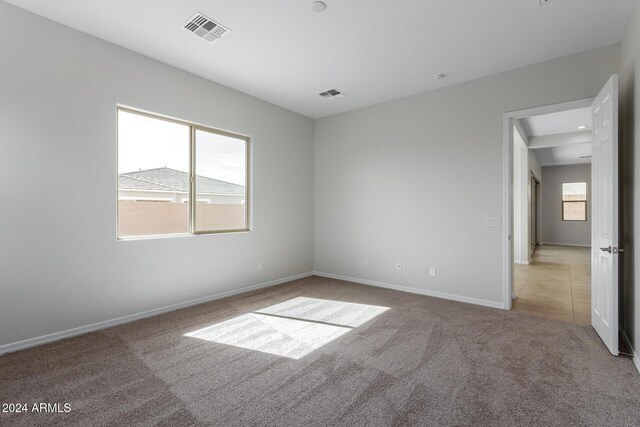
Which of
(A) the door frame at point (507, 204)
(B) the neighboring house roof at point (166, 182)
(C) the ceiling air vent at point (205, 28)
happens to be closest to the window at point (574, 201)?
(A) the door frame at point (507, 204)

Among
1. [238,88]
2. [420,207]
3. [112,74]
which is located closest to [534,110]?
[420,207]

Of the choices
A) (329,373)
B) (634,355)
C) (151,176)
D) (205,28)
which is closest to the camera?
(329,373)

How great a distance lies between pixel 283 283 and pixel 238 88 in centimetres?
307

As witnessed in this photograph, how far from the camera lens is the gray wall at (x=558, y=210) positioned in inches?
408

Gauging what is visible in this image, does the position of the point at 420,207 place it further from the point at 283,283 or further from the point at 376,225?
the point at 283,283

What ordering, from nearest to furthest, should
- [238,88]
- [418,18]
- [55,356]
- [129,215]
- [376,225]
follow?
1. [55,356]
2. [418,18]
3. [129,215]
4. [238,88]
5. [376,225]

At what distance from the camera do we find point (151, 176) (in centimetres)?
363

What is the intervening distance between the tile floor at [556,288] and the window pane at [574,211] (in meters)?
3.28

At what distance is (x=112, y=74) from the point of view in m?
3.20

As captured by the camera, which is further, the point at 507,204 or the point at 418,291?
the point at 418,291

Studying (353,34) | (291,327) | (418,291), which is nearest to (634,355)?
(418,291)

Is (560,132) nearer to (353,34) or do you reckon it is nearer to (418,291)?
(418,291)

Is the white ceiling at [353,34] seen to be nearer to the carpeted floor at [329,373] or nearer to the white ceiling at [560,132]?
the white ceiling at [560,132]

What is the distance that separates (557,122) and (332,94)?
15.1 ft
